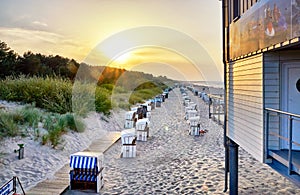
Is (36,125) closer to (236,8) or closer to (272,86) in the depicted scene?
(236,8)

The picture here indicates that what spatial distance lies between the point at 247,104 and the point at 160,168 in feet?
15.9

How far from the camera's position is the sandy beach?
837 cm

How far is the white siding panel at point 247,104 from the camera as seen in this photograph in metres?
5.67

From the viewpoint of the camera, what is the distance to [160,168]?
1031 centimetres

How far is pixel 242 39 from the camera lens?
260 inches

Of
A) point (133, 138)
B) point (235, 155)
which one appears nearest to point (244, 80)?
point (235, 155)

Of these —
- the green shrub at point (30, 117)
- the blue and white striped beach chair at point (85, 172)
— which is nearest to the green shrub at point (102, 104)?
the green shrub at point (30, 117)

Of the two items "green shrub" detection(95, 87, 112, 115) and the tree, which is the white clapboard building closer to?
"green shrub" detection(95, 87, 112, 115)

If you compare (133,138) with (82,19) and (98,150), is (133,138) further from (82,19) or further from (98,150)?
(82,19)

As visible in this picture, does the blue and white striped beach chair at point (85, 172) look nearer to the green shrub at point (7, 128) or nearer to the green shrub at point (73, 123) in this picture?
the green shrub at point (7, 128)

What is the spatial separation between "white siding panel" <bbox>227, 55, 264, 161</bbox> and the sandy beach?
1892mm

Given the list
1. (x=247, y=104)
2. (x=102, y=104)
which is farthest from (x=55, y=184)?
(x=102, y=104)

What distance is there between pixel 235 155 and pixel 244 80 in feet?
7.51

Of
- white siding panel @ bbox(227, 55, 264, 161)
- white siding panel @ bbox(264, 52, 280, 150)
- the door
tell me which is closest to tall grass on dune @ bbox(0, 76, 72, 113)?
white siding panel @ bbox(227, 55, 264, 161)
